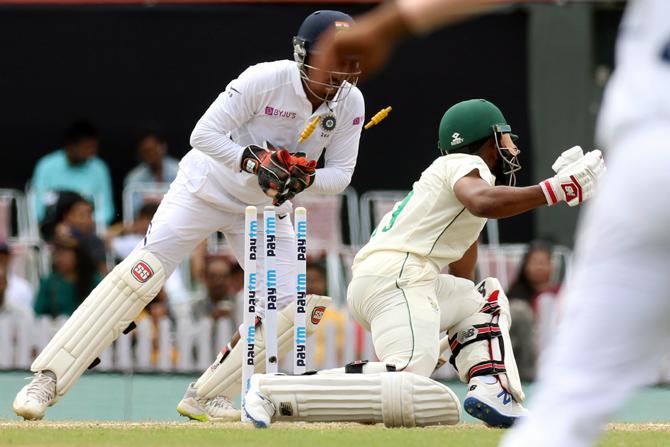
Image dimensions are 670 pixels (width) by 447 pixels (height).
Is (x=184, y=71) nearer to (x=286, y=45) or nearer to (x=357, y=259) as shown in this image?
(x=286, y=45)

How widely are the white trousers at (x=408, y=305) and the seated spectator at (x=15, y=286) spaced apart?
241 inches

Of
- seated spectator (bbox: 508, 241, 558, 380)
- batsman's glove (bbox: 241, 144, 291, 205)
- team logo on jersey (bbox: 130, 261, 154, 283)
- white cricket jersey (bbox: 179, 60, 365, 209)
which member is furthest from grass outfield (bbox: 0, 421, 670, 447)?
seated spectator (bbox: 508, 241, 558, 380)

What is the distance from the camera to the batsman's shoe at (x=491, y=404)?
20.5 ft

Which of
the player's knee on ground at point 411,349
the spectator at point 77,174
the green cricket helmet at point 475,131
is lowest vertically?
the player's knee on ground at point 411,349

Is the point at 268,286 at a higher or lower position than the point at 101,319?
higher

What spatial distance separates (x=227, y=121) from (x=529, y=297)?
5.22 m

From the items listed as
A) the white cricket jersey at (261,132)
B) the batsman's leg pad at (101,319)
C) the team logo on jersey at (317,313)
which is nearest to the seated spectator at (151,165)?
the white cricket jersey at (261,132)

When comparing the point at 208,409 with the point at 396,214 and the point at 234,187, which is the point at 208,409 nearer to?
the point at 234,187

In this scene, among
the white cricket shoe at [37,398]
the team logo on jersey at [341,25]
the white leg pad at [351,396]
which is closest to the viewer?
the white leg pad at [351,396]

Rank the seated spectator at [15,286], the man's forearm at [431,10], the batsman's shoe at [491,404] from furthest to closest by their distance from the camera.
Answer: the seated spectator at [15,286], the batsman's shoe at [491,404], the man's forearm at [431,10]

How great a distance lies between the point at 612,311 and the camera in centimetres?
289

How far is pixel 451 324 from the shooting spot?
6.54m

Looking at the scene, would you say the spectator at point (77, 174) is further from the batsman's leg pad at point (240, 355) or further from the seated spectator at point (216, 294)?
the batsman's leg pad at point (240, 355)

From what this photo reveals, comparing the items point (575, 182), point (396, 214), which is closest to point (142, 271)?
point (396, 214)
